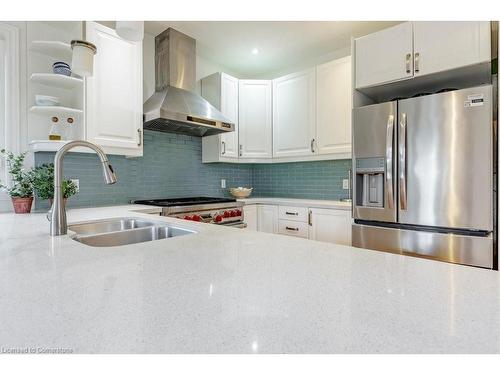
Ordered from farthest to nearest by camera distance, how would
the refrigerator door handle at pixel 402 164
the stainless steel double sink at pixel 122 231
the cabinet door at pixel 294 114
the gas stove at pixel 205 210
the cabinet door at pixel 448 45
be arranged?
the cabinet door at pixel 294 114 → the gas stove at pixel 205 210 → the refrigerator door handle at pixel 402 164 → the cabinet door at pixel 448 45 → the stainless steel double sink at pixel 122 231

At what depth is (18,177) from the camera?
2146mm

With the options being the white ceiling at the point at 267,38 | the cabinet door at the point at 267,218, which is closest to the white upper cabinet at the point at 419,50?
the white ceiling at the point at 267,38

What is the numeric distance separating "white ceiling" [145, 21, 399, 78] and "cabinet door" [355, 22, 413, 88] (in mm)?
581

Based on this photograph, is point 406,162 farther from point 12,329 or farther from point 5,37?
point 5,37

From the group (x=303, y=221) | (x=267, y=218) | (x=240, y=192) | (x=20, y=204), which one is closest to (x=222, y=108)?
(x=240, y=192)

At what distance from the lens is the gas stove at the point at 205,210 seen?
2.55 metres

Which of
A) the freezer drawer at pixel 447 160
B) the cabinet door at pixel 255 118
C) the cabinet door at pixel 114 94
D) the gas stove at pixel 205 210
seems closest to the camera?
the freezer drawer at pixel 447 160

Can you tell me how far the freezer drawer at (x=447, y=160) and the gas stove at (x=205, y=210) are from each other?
59.9 inches

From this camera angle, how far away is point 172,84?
2984mm

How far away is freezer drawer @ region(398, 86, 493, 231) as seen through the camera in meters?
1.83

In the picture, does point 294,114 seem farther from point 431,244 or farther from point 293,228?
point 431,244

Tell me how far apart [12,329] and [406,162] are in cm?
225

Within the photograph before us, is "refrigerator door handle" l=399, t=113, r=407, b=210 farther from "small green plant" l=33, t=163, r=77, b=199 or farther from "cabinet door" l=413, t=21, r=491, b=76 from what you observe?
"small green plant" l=33, t=163, r=77, b=199

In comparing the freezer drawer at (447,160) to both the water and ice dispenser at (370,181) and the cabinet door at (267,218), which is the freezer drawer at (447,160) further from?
the cabinet door at (267,218)
